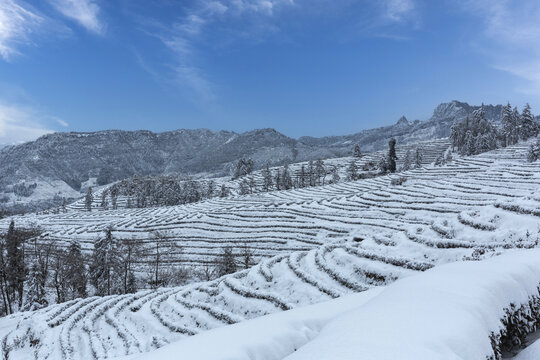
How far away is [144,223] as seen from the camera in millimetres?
63469

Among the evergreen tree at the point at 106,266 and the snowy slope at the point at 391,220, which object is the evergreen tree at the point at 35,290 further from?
the snowy slope at the point at 391,220

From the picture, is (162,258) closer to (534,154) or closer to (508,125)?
(534,154)

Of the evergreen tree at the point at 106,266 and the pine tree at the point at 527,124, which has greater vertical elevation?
the pine tree at the point at 527,124

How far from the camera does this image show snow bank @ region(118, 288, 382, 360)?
461 cm

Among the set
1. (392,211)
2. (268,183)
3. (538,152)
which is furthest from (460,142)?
(392,211)

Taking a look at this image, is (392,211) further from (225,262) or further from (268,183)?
(268,183)

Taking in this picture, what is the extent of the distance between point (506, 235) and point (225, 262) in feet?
78.2

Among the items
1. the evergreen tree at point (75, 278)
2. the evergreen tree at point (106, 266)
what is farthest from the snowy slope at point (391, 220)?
the evergreen tree at point (75, 278)

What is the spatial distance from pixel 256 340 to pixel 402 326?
7.83 ft

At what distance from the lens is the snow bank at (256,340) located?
15.1 ft

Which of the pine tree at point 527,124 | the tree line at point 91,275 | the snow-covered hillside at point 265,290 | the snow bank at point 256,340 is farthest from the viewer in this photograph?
the pine tree at point 527,124

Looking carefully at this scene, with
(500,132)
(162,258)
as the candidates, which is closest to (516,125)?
(500,132)

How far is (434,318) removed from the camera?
3.73 m

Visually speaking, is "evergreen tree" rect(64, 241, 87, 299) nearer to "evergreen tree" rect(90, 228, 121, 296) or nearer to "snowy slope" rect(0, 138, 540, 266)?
"evergreen tree" rect(90, 228, 121, 296)
